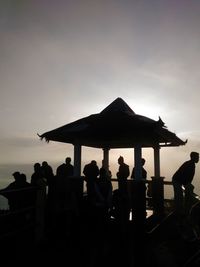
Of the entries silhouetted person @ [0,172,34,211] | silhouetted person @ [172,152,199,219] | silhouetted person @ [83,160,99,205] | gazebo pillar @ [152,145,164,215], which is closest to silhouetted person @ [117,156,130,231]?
silhouetted person @ [83,160,99,205]

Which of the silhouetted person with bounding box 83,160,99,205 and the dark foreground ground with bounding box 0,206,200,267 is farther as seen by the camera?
the silhouetted person with bounding box 83,160,99,205

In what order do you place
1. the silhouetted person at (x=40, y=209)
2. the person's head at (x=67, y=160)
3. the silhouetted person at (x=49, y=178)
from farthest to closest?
the person's head at (x=67, y=160) < the silhouetted person at (x=49, y=178) < the silhouetted person at (x=40, y=209)

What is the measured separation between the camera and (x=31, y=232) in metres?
7.48

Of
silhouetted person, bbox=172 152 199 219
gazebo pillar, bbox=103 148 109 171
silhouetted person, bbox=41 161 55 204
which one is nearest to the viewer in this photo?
silhouetted person, bbox=172 152 199 219

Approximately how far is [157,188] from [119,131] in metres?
3.42

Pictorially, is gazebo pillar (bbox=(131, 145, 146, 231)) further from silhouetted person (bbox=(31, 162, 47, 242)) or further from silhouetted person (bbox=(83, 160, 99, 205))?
silhouetted person (bbox=(31, 162, 47, 242))

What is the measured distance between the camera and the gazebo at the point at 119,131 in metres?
8.62

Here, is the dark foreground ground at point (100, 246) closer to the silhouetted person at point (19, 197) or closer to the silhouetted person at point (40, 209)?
the silhouetted person at point (40, 209)

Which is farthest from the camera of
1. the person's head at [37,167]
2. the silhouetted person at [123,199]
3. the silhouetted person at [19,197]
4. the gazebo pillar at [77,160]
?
the gazebo pillar at [77,160]

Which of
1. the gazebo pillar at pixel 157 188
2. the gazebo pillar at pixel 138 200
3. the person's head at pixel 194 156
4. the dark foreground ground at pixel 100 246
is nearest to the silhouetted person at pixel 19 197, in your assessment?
the dark foreground ground at pixel 100 246

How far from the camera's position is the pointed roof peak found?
10.5 meters

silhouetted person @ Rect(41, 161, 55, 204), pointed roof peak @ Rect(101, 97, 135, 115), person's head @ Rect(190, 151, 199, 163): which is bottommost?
silhouetted person @ Rect(41, 161, 55, 204)

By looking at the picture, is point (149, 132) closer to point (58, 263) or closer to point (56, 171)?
point (56, 171)

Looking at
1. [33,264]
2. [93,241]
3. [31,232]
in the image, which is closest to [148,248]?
[93,241]
